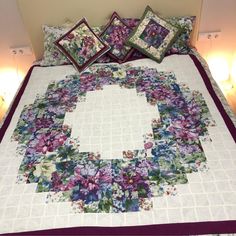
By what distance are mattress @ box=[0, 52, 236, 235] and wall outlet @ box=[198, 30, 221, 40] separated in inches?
24.4

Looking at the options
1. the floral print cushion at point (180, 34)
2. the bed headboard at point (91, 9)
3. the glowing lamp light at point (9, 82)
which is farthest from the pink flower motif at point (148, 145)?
the glowing lamp light at point (9, 82)

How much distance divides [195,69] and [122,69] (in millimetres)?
596

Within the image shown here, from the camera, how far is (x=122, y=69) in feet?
7.75

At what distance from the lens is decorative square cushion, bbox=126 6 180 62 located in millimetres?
2398

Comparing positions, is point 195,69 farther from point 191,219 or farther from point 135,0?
point 191,219

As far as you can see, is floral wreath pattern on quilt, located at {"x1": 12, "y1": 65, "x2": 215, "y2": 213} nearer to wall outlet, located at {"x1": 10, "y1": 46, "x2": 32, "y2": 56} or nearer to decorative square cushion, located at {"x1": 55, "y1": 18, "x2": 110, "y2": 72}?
decorative square cushion, located at {"x1": 55, "y1": 18, "x2": 110, "y2": 72}

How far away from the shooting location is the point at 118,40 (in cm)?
246

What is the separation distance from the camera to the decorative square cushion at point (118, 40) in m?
2.46

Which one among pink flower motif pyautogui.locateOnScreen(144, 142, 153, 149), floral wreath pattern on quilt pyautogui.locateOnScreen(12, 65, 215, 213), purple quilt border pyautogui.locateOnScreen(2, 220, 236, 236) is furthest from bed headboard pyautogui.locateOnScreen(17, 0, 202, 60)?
purple quilt border pyautogui.locateOnScreen(2, 220, 236, 236)

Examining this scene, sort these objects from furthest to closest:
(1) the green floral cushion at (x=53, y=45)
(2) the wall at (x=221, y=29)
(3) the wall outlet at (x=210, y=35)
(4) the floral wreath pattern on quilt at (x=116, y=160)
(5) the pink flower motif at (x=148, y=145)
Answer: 1. (3) the wall outlet at (x=210, y=35)
2. (2) the wall at (x=221, y=29)
3. (1) the green floral cushion at (x=53, y=45)
4. (5) the pink flower motif at (x=148, y=145)
5. (4) the floral wreath pattern on quilt at (x=116, y=160)

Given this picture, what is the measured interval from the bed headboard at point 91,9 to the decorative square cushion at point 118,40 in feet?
0.70

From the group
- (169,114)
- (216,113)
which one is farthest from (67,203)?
(216,113)

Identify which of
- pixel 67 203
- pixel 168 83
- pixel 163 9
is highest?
pixel 163 9

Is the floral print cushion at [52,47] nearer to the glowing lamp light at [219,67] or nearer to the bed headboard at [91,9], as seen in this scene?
the bed headboard at [91,9]
